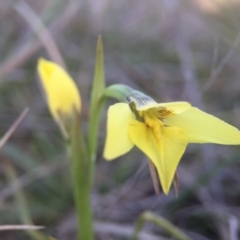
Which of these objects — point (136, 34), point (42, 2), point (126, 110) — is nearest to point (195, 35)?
point (136, 34)

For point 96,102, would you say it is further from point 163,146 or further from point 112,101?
point 112,101

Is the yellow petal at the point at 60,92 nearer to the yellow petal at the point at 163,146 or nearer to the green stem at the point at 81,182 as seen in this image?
the green stem at the point at 81,182

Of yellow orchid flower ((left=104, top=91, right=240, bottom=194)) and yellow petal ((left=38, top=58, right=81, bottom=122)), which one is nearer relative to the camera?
yellow orchid flower ((left=104, top=91, right=240, bottom=194))

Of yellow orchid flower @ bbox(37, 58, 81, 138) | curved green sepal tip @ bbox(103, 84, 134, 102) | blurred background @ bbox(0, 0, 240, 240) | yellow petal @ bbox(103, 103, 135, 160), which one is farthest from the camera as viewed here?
blurred background @ bbox(0, 0, 240, 240)

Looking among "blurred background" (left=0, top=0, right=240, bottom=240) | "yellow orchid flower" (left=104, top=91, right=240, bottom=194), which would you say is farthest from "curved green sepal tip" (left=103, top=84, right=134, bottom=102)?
"blurred background" (left=0, top=0, right=240, bottom=240)

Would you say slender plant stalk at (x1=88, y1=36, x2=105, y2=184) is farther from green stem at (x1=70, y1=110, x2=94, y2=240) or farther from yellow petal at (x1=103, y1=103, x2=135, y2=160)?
yellow petal at (x1=103, y1=103, x2=135, y2=160)

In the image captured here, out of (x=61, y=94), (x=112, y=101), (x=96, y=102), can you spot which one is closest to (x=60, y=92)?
(x=61, y=94)
